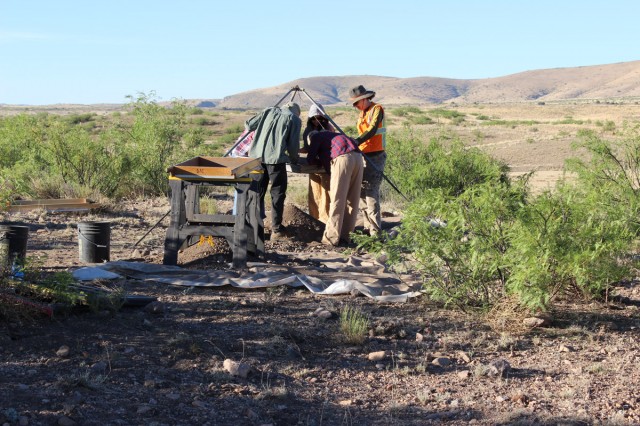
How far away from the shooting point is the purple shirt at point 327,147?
10344 mm

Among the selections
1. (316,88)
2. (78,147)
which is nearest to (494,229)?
(78,147)

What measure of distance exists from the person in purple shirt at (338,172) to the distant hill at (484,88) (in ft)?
371

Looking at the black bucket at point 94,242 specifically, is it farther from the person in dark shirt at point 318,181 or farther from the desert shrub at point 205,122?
the desert shrub at point 205,122

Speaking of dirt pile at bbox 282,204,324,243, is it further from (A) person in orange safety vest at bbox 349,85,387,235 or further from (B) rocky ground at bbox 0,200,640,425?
(B) rocky ground at bbox 0,200,640,425

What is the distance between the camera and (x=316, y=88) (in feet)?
539

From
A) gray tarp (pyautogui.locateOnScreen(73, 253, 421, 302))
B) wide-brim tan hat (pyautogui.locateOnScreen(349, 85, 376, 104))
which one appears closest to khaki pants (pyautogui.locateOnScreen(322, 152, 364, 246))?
wide-brim tan hat (pyautogui.locateOnScreen(349, 85, 376, 104))

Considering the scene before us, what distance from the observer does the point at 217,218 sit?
891 cm

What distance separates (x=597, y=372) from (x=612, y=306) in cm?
193

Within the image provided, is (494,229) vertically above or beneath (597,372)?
above

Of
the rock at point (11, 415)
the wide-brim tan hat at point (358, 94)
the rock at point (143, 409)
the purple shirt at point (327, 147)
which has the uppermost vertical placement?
the wide-brim tan hat at point (358, 94)

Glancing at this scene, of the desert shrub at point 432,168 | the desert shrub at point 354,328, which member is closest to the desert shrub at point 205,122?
the desert shrub at point 432,168

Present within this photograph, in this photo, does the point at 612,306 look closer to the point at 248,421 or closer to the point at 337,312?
the point at 337,312

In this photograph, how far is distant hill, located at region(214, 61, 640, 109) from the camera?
127812 millimetres

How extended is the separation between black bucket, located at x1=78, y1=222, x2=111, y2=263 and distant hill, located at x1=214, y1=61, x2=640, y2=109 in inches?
4548
